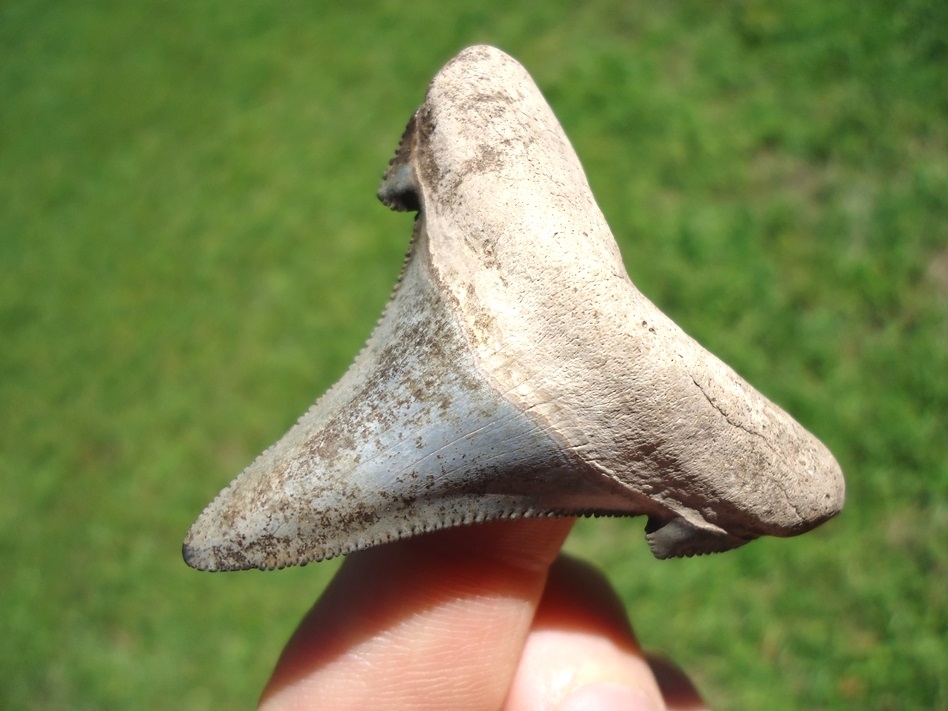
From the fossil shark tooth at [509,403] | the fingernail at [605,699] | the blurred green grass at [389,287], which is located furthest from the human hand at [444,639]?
the blurred green grass at [389,287]

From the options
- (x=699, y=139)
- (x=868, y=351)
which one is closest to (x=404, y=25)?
(x=699, y=139)

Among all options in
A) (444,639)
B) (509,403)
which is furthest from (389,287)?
(509,403)

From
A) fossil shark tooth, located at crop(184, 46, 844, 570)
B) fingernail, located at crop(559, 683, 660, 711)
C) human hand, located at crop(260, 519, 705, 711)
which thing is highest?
fossil shark tooth, located at crop(184, 46, 844, 570)

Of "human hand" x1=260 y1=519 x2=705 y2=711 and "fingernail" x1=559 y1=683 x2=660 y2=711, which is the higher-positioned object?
"human hand" x1=260 y1=519 x2=705 y2=711

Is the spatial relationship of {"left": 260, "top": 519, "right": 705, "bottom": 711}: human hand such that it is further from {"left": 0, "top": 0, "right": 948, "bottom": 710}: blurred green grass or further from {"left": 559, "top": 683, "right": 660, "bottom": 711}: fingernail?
{"left": 0, "top": 0, "right": 948, "bottom": 710}: blurred green grass

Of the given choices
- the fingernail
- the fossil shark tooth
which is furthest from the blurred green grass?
the fossil shark tooth

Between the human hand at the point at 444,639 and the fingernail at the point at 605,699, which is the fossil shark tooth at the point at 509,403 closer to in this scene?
the human hand at the point at 444,639
